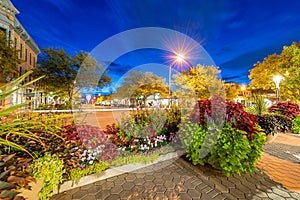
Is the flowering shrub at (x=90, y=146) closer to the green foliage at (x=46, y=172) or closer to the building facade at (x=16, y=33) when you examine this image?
the green foliage at (x=46, y=172)

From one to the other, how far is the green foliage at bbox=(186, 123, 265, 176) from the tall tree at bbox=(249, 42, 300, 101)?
530 inches

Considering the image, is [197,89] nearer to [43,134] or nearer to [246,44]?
[43,134]

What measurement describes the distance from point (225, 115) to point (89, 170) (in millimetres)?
2321

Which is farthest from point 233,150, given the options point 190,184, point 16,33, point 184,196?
point 16,33

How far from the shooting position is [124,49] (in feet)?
14.2

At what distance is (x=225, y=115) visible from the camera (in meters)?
2.19

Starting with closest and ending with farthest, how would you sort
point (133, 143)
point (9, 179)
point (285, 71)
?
1. point (9, 179)
2. point (133, 143)
3. point (285, 71)

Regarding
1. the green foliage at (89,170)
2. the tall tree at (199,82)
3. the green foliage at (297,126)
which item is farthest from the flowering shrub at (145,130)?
the tall tree at (199,82)

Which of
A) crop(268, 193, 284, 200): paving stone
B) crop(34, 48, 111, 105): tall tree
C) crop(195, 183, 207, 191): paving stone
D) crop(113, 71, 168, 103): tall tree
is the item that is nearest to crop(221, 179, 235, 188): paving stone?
crop(195, 183, 207, 191): paving stone

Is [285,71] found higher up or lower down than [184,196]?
higher up

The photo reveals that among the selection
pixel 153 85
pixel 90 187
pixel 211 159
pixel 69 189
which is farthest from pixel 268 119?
pixel 153 85

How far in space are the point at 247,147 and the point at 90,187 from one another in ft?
7.63

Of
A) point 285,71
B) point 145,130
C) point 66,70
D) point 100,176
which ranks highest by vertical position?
point 66,70

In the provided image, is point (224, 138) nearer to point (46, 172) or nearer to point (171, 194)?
point (171, 194)
